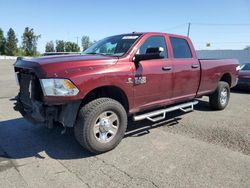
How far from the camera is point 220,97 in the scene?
769 centimetres

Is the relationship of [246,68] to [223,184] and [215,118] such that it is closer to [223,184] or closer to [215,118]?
[215,118]

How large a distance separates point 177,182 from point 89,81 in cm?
192

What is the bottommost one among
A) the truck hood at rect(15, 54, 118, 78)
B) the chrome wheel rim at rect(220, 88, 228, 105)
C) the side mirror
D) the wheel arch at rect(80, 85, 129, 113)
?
the chrome wheel rim at rect(220, 88, 228, 105)

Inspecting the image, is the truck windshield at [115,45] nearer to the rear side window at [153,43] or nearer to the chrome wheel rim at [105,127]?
the rear side window at [153,43]

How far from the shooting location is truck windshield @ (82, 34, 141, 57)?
5.16 m

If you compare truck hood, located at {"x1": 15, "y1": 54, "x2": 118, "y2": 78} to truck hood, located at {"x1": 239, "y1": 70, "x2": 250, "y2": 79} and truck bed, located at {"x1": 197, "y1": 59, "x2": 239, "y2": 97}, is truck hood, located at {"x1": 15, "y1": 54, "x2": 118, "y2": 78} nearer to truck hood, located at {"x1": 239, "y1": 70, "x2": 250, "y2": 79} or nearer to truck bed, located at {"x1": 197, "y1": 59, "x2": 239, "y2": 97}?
truck bed, located at {"x1": 197, "y1": 59, "x2": 239, "y2": 97}

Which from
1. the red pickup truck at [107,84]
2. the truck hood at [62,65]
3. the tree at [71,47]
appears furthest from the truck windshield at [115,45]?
the tree at [71,47]

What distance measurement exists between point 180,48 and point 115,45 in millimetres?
1673

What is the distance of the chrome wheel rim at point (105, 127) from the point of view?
4.46m

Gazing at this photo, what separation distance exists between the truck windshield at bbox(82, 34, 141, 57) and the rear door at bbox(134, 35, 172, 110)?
9.7 inches

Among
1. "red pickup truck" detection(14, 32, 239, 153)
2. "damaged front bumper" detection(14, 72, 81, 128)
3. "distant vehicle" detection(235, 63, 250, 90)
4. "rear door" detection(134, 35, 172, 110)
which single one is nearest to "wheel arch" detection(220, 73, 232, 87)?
"red pickup truck" detection(14, 32, 239, 153)

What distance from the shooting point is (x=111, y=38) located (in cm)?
591

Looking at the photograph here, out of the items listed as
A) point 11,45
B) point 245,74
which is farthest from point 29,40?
point 245,74

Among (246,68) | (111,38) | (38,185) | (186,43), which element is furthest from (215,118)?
(246,68)
